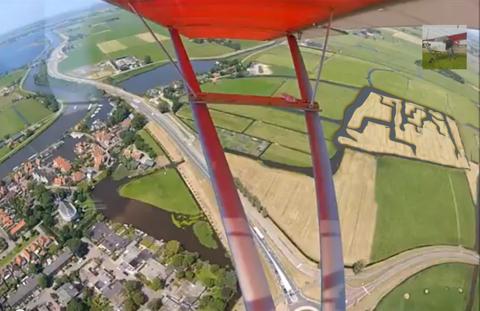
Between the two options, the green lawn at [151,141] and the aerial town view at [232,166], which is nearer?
the aerial town view at [232,166]

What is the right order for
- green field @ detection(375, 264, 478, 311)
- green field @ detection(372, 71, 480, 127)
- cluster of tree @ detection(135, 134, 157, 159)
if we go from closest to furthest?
green field @ detection(375, 264, 478, 311) < green field @ detection(372, 71, 480, 127) < cluster of tree @ detection(135, 134, 157, 159)

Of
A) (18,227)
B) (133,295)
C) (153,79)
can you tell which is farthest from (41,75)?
(133,295)

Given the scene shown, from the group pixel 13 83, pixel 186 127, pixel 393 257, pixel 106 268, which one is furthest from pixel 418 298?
pixel 13 83

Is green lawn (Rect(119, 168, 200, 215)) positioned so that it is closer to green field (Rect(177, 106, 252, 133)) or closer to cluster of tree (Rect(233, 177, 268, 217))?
cluster of tree (Rect(233, 177, 268, 217))

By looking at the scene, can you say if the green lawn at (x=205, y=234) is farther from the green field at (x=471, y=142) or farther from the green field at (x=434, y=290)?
the green field at (x=471, y=142)

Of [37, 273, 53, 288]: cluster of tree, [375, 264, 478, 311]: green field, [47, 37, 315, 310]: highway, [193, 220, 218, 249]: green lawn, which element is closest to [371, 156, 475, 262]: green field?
[375, 264, 478, 311]: green field

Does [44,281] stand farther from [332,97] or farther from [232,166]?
[332,97]

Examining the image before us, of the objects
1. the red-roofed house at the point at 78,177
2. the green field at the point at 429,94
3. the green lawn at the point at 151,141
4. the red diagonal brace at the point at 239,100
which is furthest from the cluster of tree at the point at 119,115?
the red diagonal brace at the point at 239,100
